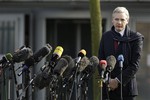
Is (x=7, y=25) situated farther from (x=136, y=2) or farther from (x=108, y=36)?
(x=108, y=36)

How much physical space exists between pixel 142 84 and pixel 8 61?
478 cm

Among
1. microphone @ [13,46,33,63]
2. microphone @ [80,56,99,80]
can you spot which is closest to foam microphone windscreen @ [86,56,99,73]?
microphone @ [80,56,99,80]

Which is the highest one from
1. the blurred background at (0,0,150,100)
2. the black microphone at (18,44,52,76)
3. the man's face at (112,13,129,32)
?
the blurred background at (0,0,150,100)

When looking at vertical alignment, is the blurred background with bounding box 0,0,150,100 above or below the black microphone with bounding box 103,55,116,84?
above

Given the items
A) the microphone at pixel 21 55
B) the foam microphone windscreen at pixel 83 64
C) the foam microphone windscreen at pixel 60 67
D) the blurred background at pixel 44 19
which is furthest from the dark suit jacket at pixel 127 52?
the blurred background at pixel 44 19

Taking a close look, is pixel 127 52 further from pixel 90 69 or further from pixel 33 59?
pixel 33 59

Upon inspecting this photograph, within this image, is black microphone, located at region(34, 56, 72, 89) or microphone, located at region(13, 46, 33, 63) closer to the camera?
black microphone, located at region(34, 56, 72, 89)

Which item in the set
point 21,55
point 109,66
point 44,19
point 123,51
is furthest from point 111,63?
point 44,19

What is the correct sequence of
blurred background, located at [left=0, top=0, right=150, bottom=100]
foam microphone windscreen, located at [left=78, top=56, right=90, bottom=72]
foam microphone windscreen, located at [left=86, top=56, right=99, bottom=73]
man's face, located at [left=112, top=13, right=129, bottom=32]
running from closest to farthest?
foam microphone windscreen, located at [left=78, top=56, right=90, bottom=72] → foam microphone windscreen, located at [left=86, top=56, right=99, bottom=73] → man's face, located at [left=112, top=13, right=129, bottom=32] → blurred background, located at [left=0, top=0, right=150, bottom=100]

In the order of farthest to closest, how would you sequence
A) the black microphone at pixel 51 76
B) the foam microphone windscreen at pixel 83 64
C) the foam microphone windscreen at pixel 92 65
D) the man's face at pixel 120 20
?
the man's face at pixel 120 20
the foam microphone windscreen at pixel 92 65
the foam microphone windscreen at pixel 83 64
the black microphone at pixel 51 76

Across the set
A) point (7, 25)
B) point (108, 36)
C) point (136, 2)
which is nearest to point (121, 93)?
point (108, 36)

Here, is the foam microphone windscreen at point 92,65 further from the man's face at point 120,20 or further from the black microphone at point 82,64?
the man's face at point 120,20

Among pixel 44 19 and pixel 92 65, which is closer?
pixel 92 65

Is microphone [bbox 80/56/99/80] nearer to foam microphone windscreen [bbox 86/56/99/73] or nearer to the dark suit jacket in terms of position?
foam microphone windscreen [bbox 86/56/99/73]
